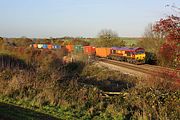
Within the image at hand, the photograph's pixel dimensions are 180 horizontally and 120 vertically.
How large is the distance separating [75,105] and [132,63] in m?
36.7

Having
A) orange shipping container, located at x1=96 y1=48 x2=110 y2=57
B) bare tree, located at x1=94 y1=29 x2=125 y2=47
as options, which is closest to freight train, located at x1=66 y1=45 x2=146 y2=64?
orange shipping container, located at x1=96 y1=48 x2=110 y2=57

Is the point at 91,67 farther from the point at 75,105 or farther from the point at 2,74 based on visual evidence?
the point at 75,105

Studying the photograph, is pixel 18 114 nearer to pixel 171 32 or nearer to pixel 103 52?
pixel 171 32

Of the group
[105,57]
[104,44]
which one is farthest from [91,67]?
[104,44]

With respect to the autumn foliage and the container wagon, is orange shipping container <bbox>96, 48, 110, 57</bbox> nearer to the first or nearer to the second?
the container wagon

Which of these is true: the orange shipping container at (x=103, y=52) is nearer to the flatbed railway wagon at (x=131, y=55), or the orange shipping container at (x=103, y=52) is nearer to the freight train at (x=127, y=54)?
the freight train at (x=127, y=54)

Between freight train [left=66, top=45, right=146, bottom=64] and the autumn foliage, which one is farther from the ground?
the autumn foliage

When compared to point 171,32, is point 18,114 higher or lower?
lower

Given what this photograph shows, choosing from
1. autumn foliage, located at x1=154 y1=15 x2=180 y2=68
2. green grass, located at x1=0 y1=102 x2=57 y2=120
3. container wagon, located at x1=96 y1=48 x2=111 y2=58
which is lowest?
container wagon, located at x1=96 y1=48 x2=111 y2=58

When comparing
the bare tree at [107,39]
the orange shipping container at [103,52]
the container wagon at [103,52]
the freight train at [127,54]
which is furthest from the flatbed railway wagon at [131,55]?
the bare tree at [107,39]

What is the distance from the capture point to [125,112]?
12.8 metres

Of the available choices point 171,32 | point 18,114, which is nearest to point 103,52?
point 18,114

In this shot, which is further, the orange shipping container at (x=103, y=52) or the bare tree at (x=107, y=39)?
the bare tree at (x=107, y=39)

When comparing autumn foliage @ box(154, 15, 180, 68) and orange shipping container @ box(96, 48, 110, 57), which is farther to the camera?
orange shipping container @ box(96, 48, 110, 57)
